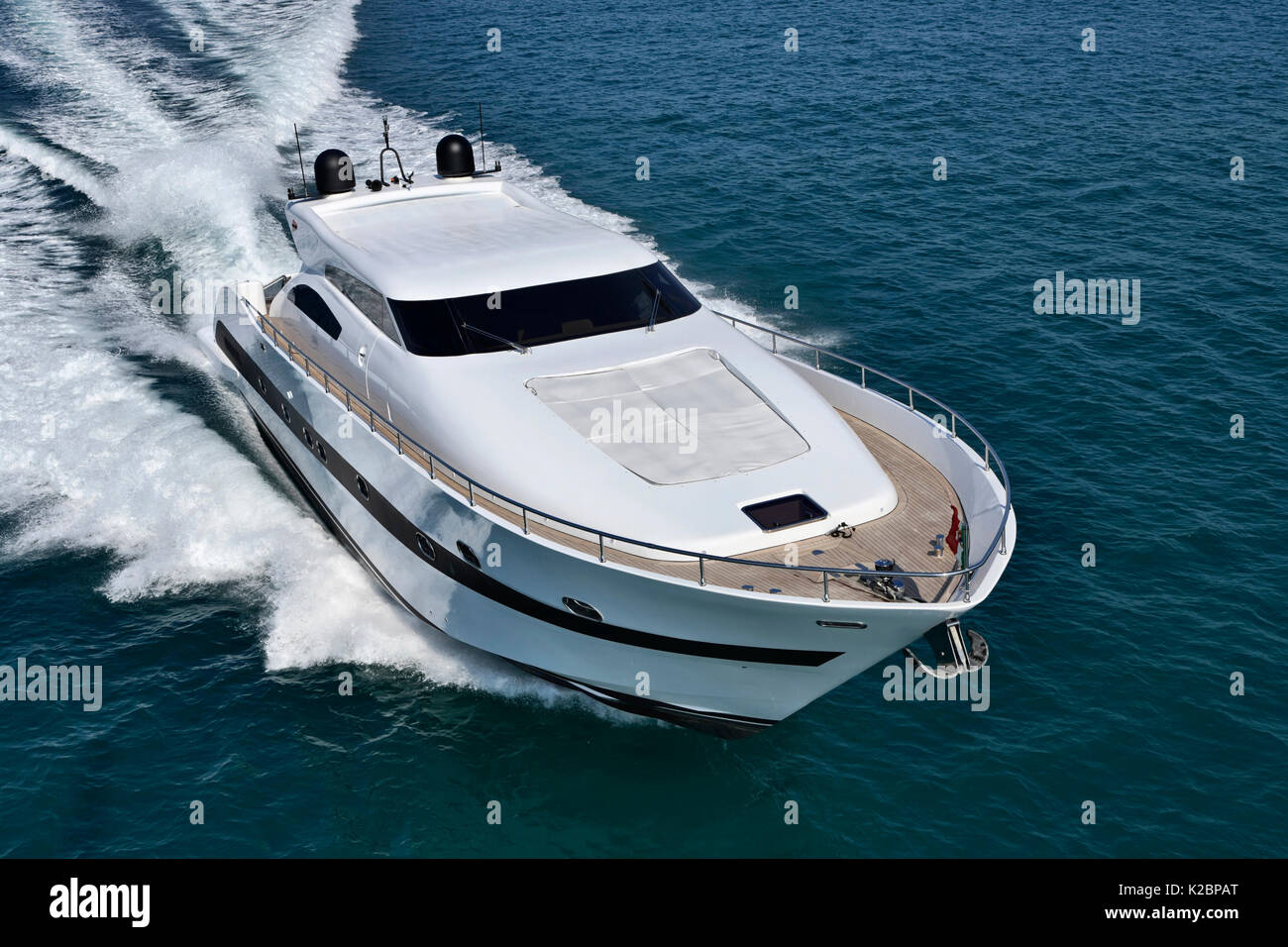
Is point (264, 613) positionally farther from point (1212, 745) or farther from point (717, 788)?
point (1212, 745)

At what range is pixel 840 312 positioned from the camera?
88.0ft

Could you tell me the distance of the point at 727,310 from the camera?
87.8ft

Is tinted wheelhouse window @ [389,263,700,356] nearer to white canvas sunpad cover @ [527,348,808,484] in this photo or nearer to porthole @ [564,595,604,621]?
white canvas sunpad cover @ [527,348,808,484]

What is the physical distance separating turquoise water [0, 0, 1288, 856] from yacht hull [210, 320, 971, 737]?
100cm

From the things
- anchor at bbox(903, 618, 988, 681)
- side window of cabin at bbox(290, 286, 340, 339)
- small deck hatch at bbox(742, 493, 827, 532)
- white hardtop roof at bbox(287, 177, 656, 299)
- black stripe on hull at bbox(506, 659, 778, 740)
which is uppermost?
white hardtop roof at bbox(287, 177, 656, 299)

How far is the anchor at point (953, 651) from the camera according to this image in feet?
43.2

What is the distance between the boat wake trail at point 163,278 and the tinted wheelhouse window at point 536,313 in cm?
419

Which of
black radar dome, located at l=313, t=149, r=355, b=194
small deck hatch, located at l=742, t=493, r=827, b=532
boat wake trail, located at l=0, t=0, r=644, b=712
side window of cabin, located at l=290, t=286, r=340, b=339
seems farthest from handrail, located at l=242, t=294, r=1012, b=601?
black radar dome, located at l=313, t=149, r=355, b=194

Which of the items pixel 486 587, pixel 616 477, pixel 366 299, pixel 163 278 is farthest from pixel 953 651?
pixel 163 278

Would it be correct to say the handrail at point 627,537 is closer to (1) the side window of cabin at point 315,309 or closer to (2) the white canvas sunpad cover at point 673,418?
(1) the side window of cabin at point 315,309

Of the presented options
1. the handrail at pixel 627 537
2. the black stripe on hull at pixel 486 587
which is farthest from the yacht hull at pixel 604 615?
the handrail at pixel 627 537

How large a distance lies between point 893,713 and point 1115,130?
2506 centimetres

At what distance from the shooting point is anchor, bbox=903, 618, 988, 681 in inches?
519
